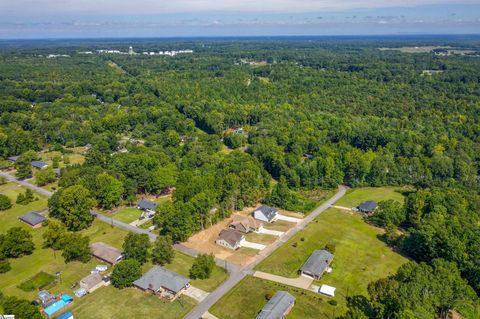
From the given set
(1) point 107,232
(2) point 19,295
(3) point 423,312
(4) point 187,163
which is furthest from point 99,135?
(3) point 423,312

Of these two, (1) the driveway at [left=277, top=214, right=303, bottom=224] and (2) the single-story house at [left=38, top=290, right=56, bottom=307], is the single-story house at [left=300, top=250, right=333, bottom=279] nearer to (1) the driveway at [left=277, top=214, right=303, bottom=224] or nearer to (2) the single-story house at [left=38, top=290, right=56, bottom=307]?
(1) the driveway at [left=277, top=214, right=303, bottom=224]

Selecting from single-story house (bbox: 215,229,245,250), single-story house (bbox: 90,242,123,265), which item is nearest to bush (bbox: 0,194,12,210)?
single-story house (bbox: 90,242,123,265)

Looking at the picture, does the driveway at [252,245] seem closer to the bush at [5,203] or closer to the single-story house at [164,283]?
the single-story house at [164,283]

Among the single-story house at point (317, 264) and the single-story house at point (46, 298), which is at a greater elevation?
the single-story house at point (317, 264)

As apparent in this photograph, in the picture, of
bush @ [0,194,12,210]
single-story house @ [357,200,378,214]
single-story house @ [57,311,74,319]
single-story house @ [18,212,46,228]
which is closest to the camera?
single-story house @ [57,311,74,319]

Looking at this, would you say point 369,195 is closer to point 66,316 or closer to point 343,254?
point 343,254

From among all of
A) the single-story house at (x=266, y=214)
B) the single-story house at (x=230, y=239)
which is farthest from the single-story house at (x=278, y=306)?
the single-story house at (x=266, y=214)
